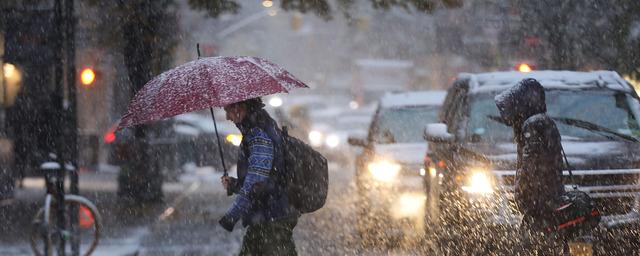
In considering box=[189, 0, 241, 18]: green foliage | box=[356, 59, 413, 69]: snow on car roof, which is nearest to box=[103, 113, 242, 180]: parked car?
box=[189, 0, 241, 18]: green foliage

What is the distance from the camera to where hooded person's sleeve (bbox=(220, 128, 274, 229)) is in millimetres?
5531

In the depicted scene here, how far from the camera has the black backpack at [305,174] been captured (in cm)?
569

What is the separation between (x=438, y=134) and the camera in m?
9.80

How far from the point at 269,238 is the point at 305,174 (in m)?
0.42

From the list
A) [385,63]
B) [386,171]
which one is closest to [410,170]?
[386,171]

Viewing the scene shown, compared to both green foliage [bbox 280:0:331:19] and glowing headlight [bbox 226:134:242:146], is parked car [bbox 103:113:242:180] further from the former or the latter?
green foliage [bbox 280:0:331:19]

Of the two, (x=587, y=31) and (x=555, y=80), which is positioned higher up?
(x=555, y=80)

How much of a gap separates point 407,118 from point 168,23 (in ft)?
13.2

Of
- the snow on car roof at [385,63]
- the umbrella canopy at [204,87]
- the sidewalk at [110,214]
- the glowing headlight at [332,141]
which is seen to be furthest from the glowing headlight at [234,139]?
the snow on car roof at [385,63]

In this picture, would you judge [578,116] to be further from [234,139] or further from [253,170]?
[234,139]

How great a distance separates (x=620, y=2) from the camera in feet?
52.7

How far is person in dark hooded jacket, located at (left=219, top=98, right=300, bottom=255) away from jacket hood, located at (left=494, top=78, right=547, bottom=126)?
1.80 metres

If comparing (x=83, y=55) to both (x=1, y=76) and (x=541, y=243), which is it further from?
(x=541, y=243)

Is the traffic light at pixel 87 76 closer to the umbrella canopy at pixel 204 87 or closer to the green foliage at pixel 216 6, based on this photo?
the green foliage at pixel 216 6
